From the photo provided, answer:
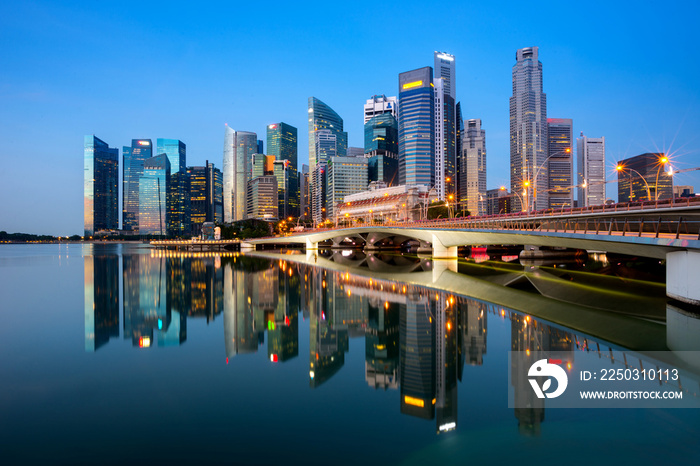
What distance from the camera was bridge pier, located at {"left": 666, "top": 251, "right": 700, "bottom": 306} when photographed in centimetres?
2209

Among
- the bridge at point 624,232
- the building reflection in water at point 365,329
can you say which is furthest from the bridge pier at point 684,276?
the building reflection in water at point 365,329

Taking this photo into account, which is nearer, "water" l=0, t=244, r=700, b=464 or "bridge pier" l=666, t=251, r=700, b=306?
"water" l=0, t=244, r=700, b=464

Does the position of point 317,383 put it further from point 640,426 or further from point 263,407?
point 640,426

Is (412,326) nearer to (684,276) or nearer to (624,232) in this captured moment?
(684,276)

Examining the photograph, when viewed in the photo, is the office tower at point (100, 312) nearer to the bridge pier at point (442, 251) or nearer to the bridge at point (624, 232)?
the bridge at point (624, 232)

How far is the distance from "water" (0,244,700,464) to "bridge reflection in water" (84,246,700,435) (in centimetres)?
13

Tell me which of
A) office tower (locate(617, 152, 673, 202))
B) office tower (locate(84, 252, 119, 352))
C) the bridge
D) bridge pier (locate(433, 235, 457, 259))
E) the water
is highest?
office tower (locate(617, 152, 673, 202))

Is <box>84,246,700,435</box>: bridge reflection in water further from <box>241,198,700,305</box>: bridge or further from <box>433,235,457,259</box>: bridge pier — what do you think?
<box>433,235,457,259</box>: bridge pier

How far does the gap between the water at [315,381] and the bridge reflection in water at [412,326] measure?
0.42ft

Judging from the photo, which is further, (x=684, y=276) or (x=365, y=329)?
(x=684, y=276)

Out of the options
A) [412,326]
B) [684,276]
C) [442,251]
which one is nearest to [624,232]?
[684,276]

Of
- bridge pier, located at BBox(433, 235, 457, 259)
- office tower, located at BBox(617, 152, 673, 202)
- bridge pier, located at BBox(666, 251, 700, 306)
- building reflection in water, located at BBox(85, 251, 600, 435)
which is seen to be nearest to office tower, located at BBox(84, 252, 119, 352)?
building reflection in water, located at BBox(85, 251, 600, 435)

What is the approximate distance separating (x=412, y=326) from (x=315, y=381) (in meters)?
8.61

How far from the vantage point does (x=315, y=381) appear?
13.2 metres
